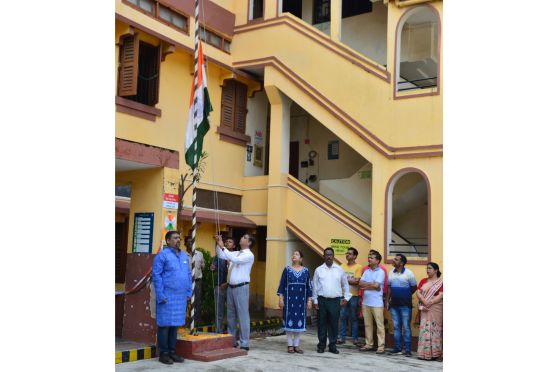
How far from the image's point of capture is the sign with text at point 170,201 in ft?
31.7

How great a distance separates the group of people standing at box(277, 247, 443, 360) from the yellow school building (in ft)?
4.60

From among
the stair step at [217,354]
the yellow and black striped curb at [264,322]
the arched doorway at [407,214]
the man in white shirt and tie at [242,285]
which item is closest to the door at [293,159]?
the arched doorway at [407,214]

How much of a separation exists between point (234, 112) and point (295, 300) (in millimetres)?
7273

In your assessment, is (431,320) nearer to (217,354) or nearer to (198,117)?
(217,354)

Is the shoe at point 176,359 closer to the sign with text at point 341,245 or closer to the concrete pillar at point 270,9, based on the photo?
the sign with text at point 341,245

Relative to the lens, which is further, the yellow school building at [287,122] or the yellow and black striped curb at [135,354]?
the yellow school building at [287,122]

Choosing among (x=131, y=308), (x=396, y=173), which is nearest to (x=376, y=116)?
(x=396, y=173)

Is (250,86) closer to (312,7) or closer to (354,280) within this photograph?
(312,7)

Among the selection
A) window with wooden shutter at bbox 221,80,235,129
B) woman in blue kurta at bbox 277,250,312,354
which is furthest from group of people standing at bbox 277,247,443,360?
window with wooden shutter at bbox 221,80,235,129

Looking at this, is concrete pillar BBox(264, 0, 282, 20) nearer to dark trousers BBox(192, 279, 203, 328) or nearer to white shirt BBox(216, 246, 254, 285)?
dark trousers BBox(192, 279, 203, 328)

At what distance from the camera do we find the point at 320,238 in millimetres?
13641

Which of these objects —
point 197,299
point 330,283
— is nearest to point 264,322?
point 197,299

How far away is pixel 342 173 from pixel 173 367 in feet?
32.7

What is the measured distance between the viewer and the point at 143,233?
31.8 feet
